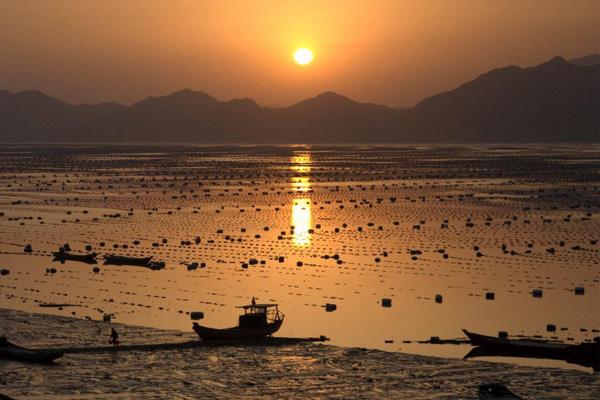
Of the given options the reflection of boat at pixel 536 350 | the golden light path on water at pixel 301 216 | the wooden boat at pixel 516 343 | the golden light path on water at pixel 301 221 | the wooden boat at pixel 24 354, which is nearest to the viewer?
the wooden boat at pixel 24 354

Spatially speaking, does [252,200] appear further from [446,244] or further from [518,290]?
[518,290]

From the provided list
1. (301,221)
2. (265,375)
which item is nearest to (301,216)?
(301,221)

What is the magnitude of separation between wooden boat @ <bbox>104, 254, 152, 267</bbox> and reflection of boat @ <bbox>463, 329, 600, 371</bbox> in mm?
27636

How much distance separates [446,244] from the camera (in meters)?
70.6

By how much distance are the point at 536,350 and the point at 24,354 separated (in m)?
19.4

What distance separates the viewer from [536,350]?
38156mm

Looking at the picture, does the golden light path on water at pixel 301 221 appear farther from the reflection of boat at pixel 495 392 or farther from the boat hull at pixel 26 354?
the reflection of boat at pixel 495 392

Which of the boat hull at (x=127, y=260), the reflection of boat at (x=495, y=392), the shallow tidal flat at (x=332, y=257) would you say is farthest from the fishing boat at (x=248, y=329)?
the boat hull at (x=127, y=260)

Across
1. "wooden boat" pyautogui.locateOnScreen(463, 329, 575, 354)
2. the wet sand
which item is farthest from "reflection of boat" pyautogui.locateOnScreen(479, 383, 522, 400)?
"wooden boat" pyautogui.locateOnScreen(463, 329, 575, 354)

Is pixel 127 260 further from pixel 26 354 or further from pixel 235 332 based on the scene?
pixel 26 354

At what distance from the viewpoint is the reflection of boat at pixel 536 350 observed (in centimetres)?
3694

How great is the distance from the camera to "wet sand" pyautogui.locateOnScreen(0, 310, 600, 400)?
106 ft

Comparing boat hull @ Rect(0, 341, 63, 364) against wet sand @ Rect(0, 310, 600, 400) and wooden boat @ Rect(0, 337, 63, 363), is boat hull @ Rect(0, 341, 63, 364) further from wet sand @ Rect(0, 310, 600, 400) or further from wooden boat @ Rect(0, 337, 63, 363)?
wet sand @ Rect(0, 310, 600, 400)

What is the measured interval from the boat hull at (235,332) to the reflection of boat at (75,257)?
991 inches
